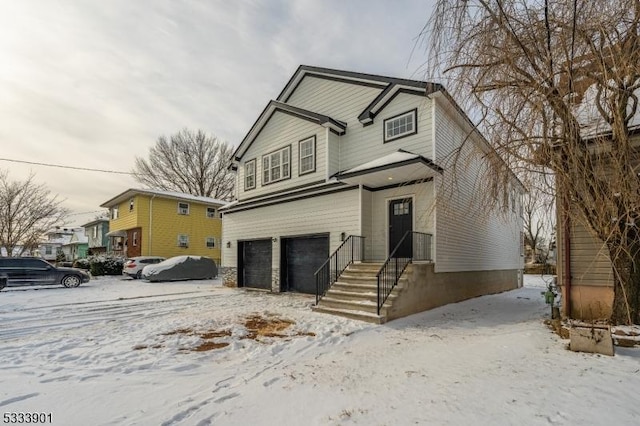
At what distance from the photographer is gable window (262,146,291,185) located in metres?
13.8

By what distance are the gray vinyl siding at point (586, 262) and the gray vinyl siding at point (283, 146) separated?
761cm

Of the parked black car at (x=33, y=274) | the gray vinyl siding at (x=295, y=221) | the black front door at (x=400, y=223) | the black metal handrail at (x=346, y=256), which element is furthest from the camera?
the parked black car at (x=33, y=274)

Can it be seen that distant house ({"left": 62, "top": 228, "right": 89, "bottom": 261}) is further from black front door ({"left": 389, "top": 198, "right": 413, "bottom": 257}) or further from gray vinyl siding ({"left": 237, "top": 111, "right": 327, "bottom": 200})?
black front door ({"left": 389, "top": 198, "right": 413, "bottom": 257})

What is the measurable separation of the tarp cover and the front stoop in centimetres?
1204

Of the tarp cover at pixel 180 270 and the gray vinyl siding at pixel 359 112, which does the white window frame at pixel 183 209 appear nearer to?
the tarp cover at pixel 180 270

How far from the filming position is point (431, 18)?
5.31 metres

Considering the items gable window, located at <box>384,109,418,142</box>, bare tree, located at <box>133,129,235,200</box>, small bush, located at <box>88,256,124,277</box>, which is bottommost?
small bush, located at <box>88,256,124,277</box>

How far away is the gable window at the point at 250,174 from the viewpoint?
15.5 meters

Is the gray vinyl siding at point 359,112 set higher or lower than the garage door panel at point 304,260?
higher

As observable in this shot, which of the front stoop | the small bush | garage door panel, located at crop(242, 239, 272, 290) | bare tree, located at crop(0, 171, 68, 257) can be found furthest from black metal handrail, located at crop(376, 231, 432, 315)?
Answer: bare tree, located at crop(0, 171, 68, 257)

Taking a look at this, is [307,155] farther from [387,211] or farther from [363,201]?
[387,211]

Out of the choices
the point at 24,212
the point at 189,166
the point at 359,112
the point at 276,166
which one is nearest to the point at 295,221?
the point at 276,166

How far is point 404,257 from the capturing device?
1030cm

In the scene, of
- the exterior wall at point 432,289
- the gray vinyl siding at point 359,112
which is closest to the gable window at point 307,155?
the gray vinyl siding at point 359,112
